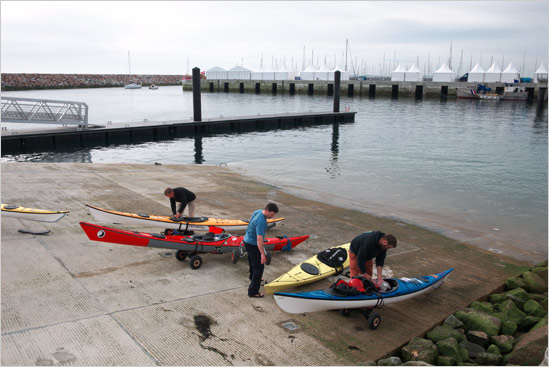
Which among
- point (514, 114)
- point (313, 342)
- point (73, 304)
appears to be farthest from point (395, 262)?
point (514, 114)

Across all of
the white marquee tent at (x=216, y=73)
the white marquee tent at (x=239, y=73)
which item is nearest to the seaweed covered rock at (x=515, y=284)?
the white marquee tent at (x=239, y=73)

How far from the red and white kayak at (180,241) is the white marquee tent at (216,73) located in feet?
382

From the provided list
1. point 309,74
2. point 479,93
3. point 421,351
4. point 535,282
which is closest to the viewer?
point 421,351

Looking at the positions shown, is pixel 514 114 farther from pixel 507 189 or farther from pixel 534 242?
pixel 534 242

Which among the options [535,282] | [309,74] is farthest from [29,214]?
[309,74]

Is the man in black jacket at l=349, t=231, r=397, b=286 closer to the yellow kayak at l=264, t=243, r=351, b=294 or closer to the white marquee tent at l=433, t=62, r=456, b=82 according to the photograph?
the yellow kayak at l=264, t=243, r=351, b=294

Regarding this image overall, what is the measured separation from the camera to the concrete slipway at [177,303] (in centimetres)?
566

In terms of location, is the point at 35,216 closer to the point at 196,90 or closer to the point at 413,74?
the point at 196,90

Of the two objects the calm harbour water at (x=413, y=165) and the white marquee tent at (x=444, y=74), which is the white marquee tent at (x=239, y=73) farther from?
the calm harbour water at (x=413, y=165)

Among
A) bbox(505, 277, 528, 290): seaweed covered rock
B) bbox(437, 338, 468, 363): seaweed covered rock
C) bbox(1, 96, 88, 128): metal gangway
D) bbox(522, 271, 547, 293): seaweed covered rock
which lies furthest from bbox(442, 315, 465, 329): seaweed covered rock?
bbox(1, 96, 88, 128): metal gangway

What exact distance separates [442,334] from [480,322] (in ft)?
3.07

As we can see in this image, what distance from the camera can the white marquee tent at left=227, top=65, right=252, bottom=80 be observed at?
388 feet

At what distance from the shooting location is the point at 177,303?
6.97m

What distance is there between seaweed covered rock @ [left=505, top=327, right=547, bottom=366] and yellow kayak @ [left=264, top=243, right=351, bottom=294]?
124 inches
